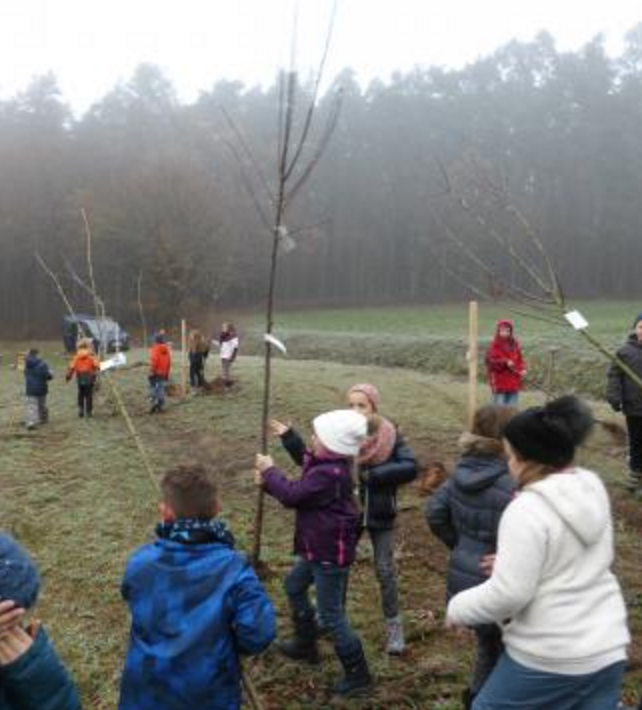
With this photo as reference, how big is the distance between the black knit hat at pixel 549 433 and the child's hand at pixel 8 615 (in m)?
1.58

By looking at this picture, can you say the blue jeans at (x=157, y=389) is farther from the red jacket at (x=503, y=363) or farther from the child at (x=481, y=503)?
the child at (x=481, y=503)

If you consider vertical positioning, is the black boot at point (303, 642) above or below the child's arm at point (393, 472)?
below

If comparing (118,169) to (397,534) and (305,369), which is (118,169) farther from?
(397,534)

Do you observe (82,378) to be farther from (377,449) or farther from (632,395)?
(377,449)

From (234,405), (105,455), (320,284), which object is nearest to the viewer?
(105,455)

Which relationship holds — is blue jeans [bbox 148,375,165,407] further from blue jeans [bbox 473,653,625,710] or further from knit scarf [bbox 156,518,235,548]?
blue jeans [bbox 473,653,625,710]

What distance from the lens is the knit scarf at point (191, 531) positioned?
309 centimetres

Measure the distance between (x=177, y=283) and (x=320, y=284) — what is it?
18775 mm

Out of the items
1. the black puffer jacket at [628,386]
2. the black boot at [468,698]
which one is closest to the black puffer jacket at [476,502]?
the black boot at [468,698]

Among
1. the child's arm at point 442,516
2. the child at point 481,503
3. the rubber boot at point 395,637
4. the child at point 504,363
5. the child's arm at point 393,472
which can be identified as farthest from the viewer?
the child at point 504,363

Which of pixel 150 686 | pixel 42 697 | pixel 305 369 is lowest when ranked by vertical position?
pixel 305 369

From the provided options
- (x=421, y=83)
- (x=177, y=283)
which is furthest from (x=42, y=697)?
(x=421, y=83)

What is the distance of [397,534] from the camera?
23.7 ft

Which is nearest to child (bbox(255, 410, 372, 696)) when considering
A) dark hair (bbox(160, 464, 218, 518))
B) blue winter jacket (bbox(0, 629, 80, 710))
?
dark hair (bbox(160, 464, 218, 518))
